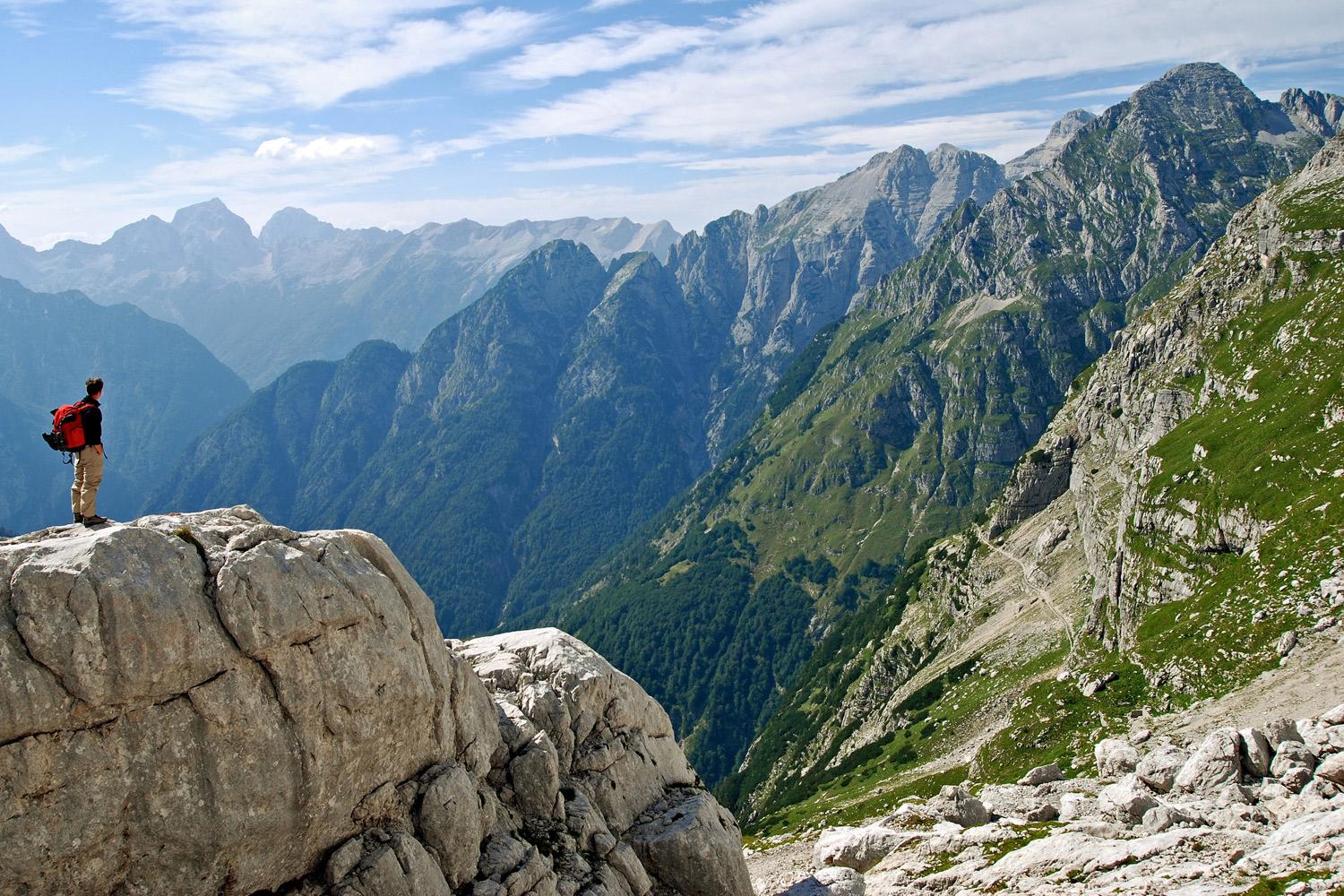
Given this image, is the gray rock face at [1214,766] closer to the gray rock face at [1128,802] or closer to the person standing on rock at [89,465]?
the gray rock face at [1128,802]

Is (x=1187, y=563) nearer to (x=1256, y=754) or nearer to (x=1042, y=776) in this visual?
(x=1042, y=776)

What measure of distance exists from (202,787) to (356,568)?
30.2 feet

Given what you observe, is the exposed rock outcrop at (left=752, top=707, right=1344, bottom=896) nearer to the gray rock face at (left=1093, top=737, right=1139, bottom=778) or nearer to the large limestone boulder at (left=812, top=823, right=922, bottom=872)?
the large limestone boulder at (left=812, top=823, right=922, bottom=872)

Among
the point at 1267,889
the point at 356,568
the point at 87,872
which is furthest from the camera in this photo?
the point at 356,568

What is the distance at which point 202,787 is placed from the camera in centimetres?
2788

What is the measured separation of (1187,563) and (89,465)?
140 meters

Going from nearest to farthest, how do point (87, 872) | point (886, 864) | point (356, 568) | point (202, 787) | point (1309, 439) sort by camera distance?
1. point (87, 872)
2. point (202, 787)
3. point (356, 568)
4. point (886, 864)
5. point (1309, 439)

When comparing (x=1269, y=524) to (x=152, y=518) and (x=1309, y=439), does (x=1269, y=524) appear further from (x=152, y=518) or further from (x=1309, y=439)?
(x=152, y=518)

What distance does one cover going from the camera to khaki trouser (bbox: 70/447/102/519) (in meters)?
30.9

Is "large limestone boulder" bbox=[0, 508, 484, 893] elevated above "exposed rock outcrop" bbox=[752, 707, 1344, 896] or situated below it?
above

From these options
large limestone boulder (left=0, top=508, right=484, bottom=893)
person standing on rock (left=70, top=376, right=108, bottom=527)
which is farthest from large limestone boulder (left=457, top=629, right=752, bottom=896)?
person standing on rock (left=70, top=376, right=108, bottom=527)

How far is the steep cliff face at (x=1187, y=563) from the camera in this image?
318ft

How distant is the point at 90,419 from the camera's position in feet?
104

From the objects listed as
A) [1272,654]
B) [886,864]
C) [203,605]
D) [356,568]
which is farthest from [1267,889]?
[1272,654]
